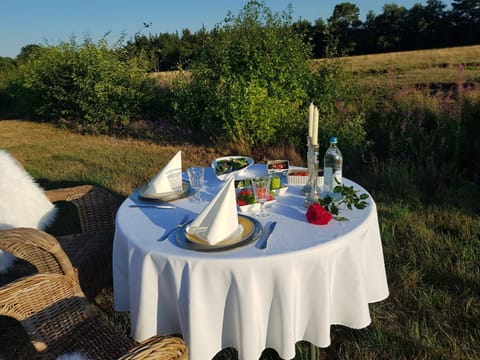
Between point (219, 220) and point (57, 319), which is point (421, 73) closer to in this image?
point (219, 220)

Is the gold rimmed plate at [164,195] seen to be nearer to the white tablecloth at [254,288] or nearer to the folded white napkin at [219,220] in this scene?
the white tablecloth at [254,288]

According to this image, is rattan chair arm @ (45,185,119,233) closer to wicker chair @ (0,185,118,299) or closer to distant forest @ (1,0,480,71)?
wicker chair @ (0,185,118,299)

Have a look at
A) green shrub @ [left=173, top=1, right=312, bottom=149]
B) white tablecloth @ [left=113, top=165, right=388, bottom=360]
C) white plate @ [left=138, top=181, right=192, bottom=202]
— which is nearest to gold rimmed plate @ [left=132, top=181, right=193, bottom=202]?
white plate @ [left=138, top=181, right=192, bottom=202]

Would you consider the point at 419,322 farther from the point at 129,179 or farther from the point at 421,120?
the point at 129,179

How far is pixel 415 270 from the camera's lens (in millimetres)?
2783

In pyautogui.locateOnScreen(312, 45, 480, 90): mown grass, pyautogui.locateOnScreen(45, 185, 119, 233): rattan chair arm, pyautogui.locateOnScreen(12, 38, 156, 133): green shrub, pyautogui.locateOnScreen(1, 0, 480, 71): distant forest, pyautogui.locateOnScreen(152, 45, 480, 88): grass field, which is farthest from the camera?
pyautogui.locateOnScreen(1, 0, 480, 71): distant forest

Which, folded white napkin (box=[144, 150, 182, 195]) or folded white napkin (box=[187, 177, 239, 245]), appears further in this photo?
folded white napkin (box=[144, 150, 182, 195])

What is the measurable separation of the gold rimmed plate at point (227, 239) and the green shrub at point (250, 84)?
14.0 feet

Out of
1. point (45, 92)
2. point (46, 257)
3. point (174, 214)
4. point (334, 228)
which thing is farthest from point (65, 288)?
point (45, 92)

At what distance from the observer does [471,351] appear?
6.72 feet

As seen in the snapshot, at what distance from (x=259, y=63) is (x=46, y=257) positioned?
5.70 meters

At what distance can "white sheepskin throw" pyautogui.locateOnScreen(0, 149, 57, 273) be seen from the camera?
2320 mm

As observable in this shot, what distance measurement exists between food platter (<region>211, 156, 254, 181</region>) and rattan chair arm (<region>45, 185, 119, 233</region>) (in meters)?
0.82

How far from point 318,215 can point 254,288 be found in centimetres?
43
